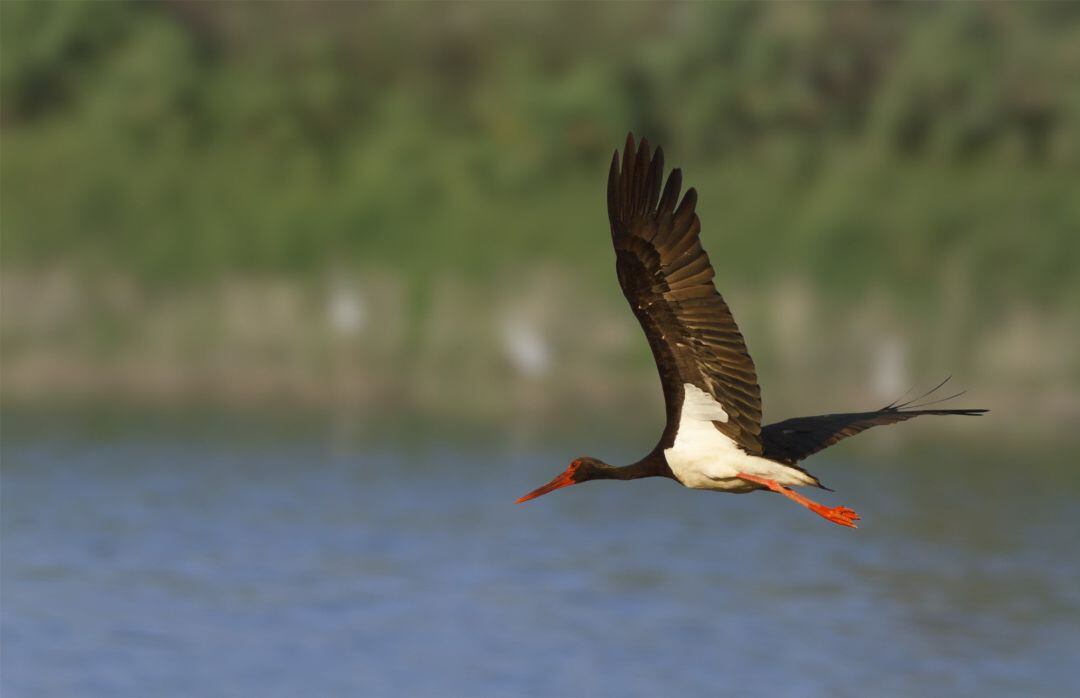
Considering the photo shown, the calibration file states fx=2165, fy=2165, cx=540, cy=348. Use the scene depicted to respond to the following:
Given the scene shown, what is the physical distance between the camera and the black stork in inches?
279

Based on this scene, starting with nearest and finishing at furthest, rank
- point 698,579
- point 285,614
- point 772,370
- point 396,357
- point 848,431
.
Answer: point 848,431 → point 285,614 → point 698,579 → point 772,370 → point 396,357

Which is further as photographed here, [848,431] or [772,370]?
[772,370]

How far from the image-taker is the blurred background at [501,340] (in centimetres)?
→ 1273

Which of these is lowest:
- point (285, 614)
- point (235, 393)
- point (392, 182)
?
point (285, 614)

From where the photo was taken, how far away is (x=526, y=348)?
20.5m

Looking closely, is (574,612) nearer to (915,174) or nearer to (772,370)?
(772,370)

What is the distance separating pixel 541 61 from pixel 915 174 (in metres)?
4.39

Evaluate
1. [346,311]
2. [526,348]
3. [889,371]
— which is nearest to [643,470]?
[889,371]

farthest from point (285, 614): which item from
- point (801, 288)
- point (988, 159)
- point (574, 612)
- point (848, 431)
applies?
point (988, 159)

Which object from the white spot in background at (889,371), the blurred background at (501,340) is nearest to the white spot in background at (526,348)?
the blurred background at (501,340)

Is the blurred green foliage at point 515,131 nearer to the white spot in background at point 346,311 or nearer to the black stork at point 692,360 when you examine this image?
the white spot in background at point 346,311

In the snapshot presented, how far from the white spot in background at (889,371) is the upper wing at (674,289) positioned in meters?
11.9

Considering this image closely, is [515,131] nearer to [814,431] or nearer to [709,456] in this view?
[814,431]

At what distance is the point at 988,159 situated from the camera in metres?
24.0
